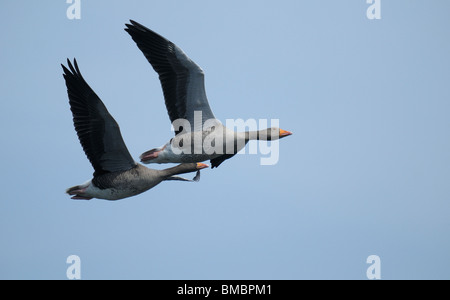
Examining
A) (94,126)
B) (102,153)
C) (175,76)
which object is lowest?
(102,153)

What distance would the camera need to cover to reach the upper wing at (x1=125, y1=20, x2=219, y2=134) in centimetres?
1962

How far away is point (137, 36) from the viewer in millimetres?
20094

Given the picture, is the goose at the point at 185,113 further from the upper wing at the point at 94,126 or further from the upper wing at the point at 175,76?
the upper wing at the point at 94,126

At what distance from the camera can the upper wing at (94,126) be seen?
59.8 ft

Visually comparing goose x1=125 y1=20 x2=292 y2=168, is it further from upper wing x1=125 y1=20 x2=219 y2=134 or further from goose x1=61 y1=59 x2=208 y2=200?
goose x1=61 y1=59 x2=208 y2=200

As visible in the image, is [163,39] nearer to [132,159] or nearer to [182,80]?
[182,80]

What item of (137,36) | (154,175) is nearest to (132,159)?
(154,175)

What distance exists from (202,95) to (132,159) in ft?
7.72

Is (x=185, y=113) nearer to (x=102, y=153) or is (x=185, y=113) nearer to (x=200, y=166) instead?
(x=200, y=166)

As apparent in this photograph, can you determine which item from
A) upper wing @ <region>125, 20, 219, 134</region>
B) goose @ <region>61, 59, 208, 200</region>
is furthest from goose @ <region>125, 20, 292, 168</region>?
goose @ <region>61, 59, 208, 200</region>

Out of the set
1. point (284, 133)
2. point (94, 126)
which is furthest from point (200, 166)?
point (94, 126)

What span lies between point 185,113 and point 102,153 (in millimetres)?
2425

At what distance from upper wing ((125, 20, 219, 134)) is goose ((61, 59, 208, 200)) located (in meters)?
1.60

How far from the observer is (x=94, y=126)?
60.2 ft
